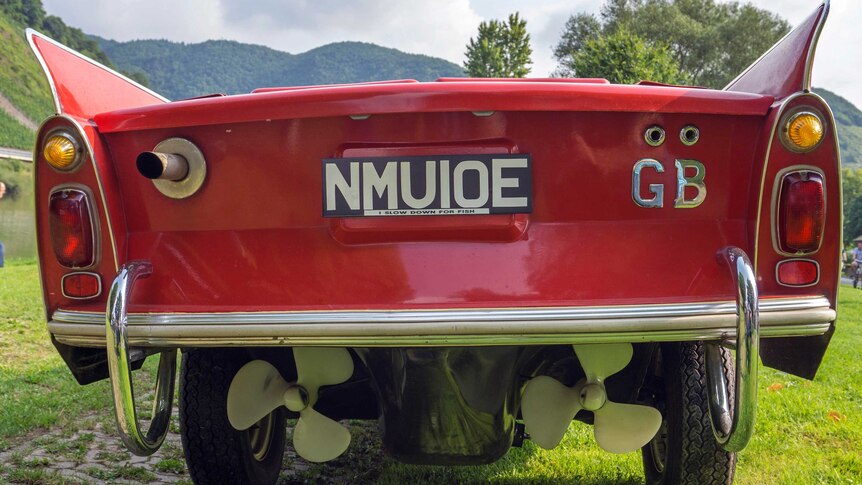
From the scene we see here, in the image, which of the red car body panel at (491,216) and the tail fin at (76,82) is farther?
the tail fin at (76,82)

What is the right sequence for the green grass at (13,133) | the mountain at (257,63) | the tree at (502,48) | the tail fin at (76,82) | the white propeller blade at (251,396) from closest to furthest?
1. the tail fin at (76,82)
2. the white propeller blade at (251,396)
3. the tree at (502,48)
4. the green grass at (13,133)
5. the mountain at (257,63)

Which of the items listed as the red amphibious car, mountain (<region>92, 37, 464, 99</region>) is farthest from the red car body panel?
mountain (<region>92, 37, 464, 99</region>)

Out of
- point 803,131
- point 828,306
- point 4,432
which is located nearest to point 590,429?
point 828,306

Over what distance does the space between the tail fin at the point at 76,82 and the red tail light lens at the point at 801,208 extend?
6.41 ft

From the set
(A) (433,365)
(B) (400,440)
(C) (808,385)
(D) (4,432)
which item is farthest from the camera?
(C) (808,385)

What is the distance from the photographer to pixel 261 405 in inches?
83.7

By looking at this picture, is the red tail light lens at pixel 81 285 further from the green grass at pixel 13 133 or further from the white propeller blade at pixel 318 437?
the green grass at pixel 13 133

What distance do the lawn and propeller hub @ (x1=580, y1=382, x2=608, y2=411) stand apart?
3.14 ft

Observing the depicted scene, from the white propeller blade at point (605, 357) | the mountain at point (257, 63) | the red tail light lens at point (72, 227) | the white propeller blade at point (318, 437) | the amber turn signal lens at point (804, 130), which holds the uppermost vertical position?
the mountain at point (257, 63)

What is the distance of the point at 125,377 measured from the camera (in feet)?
5.40

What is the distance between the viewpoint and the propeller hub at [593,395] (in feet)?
6.49

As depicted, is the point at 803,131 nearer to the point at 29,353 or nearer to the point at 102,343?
the point at 102,343

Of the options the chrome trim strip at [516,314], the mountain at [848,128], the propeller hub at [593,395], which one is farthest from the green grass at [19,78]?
the mountain at [848,128]

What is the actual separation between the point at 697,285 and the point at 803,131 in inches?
18.7
